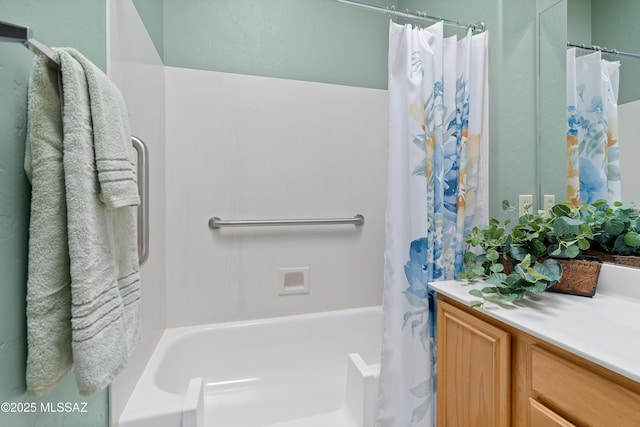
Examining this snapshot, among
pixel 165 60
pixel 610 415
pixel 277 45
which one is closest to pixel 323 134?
pixel 277 45

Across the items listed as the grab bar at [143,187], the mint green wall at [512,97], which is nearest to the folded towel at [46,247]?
the grab bar at [143,187]

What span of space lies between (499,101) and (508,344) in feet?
3.31

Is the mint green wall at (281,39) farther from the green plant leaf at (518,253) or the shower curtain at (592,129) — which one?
the green plant leaf at (518,253)

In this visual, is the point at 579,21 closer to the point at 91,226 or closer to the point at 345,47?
the point at 345,47

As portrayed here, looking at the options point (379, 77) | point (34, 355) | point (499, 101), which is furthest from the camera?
point (379, 77)

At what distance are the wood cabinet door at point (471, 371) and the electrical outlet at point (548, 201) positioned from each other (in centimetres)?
67

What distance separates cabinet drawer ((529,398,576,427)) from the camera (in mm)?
651

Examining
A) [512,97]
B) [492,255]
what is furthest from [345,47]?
[492,255]

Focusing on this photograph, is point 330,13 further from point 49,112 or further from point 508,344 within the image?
point 508,344

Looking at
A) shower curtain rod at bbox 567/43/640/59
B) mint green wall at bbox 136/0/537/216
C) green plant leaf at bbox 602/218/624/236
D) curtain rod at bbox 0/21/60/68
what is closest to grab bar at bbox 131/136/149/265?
curtain rod at bbox 0/21/60/68

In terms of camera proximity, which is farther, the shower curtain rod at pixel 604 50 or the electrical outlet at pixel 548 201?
the electrical outlet at pixel 548 201

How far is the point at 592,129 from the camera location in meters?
1.12

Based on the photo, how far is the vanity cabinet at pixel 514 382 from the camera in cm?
58

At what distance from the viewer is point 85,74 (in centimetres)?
57
